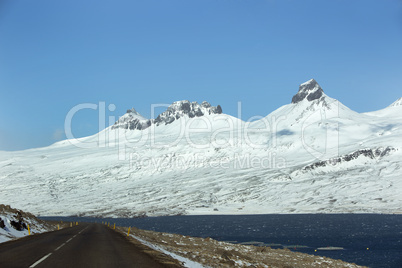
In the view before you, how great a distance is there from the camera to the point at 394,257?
77000mm

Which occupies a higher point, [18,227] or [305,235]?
[18,227]

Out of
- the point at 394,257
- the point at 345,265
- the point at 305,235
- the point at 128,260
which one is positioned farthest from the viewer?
the point at 305,235

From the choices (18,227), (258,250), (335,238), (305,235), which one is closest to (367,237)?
(335,238)

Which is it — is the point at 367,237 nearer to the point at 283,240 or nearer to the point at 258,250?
the point at 283,240

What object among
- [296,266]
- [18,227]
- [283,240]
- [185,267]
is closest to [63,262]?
[185,267]

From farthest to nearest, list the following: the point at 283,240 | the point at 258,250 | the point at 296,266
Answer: the point at 283,240 < the point at 258,250 < the point at 296,266

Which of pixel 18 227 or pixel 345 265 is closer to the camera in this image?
pixel 18 227

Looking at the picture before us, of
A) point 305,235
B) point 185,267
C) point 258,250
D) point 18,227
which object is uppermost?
point 185,267

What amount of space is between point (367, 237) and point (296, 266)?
259 ft

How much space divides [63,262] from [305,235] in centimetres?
11522

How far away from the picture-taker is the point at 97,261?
62.8ft

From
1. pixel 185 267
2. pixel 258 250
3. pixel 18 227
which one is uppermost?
pixel 185 267

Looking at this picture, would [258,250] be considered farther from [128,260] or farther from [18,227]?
[128,260]

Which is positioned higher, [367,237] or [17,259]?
[17,259]
